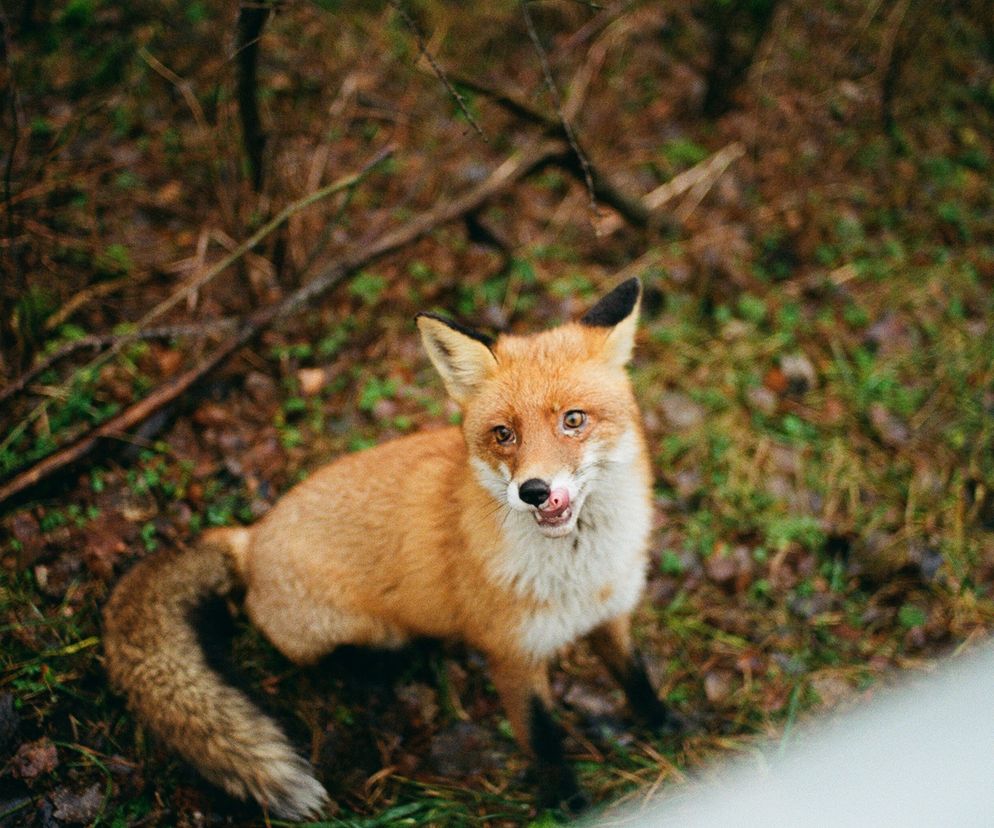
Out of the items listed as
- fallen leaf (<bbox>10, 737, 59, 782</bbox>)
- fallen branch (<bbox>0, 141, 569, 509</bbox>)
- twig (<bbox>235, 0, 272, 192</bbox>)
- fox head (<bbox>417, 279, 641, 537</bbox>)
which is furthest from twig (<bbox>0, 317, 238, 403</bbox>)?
fox head (<bbox>417, 279, 641, 537</bbox>)

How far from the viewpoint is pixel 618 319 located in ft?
7.88

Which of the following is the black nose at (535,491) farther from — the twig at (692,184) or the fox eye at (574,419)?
the twig at (692,184)

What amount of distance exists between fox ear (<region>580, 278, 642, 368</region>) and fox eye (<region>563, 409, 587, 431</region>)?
317mm

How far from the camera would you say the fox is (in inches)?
88.5

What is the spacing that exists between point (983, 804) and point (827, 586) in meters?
2.43

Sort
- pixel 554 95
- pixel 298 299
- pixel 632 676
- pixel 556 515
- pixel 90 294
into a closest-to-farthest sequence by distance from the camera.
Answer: pixel 556 515
pixel 554 95
pixel 632 676
pixel 298 299
pixel 90 294

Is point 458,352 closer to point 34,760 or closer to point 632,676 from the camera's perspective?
point 632,676

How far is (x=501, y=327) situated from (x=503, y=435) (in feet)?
6.82

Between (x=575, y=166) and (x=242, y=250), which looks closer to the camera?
(x=242, y=250)

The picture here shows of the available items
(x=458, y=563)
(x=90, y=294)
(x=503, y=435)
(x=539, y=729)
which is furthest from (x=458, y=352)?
(x=90, y=294)

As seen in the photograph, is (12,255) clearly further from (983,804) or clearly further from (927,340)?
(927,340)

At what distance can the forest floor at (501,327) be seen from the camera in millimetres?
2957

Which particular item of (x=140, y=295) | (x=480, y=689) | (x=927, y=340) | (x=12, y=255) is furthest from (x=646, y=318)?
(x=12, y=255)

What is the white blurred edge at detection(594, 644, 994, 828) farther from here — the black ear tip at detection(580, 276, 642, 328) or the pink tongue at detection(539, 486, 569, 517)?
the black ear tip at detection(580, 276, 642, 328)
